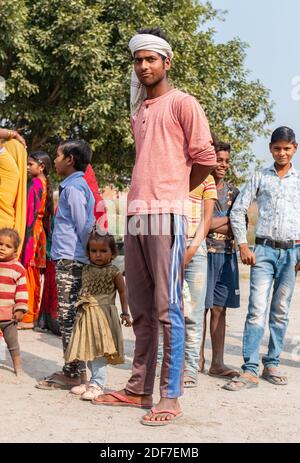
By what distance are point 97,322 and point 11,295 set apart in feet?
3.15

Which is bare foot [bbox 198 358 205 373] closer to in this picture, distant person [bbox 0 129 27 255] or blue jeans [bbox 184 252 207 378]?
blue jeans [bbox 184 252 207 378]

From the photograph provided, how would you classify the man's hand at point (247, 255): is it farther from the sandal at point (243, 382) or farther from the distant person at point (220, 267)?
the sandal at point (243, 382)

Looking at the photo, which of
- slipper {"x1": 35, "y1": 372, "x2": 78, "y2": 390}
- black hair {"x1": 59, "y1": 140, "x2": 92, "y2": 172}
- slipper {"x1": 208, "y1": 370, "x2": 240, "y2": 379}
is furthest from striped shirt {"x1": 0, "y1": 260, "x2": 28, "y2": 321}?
slipper {"x1": 208, "y1": 370, "x2": 240, "y2": 379}

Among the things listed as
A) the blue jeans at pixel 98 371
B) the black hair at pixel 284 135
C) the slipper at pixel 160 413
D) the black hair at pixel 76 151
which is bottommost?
the slipper at pixel 160 413

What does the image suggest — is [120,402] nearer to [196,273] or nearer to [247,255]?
[196,273]

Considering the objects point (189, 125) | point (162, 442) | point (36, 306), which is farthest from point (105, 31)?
point (162, 442)

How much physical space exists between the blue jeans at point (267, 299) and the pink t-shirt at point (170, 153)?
53.7 inches

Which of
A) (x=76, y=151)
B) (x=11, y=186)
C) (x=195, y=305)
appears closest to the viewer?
(x=76, y=151)

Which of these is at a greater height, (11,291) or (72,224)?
(72,224)

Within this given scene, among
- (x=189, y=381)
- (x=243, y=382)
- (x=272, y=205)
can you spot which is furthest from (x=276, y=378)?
(x=272, y=205)

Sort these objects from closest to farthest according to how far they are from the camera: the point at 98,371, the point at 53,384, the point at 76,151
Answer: the point at 98,371 → the point at 53,384 → the point at 76,151

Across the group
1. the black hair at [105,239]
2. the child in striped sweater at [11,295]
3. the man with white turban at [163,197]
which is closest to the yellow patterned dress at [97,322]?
the black hair at [105,239]

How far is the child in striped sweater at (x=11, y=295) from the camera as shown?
5.31 metres

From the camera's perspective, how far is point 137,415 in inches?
166
